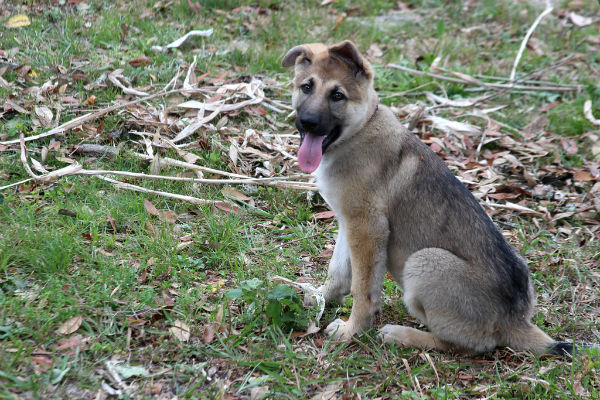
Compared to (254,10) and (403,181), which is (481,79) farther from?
(403,181)

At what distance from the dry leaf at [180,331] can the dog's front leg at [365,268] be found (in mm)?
1132

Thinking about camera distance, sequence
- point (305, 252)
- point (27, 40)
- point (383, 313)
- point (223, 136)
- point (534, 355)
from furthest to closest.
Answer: point (27, 40) < point (223, 136) < point (305, 252) < point (383, 313) < point (534, 355)

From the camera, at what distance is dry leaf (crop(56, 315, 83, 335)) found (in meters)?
3.86

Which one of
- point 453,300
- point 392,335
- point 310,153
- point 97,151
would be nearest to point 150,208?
point 97,151

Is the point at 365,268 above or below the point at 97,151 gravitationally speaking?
above

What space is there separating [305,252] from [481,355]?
193 cm

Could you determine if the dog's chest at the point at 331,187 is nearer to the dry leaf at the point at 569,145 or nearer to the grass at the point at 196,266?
the grass at the point at 196,266

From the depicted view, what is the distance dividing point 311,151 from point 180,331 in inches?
66.7

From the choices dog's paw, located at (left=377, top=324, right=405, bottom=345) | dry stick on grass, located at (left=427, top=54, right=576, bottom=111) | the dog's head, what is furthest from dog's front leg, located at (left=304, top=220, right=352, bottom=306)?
dry stick on grass, located at (left=427, top=54, right=576, bottom=111)

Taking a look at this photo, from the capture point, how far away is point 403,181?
180 inches

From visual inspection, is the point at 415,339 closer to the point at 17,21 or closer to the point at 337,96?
the point at 337,96

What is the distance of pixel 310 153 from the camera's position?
444cm

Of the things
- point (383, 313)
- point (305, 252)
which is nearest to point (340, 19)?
point (305, 252)

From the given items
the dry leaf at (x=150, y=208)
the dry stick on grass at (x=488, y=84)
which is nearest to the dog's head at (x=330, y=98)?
the dry leaf at (x=150, y=208)
